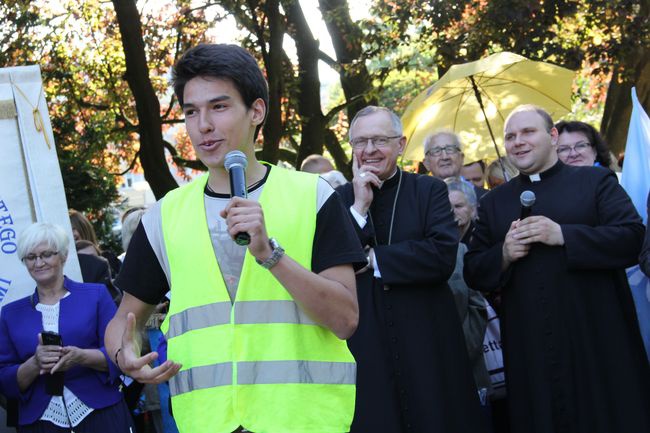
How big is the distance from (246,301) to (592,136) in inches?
179

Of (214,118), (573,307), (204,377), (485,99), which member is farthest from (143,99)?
(204,377)

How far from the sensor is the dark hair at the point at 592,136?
6852mm

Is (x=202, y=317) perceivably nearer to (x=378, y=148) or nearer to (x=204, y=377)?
(x=204, y=377)

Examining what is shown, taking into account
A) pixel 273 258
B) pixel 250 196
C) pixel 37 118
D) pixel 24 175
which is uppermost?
pixel 37 118

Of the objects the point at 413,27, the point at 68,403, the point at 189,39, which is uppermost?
the point at 189,39

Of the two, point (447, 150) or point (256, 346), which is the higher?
point (447, 150)

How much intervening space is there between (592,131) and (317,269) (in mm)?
4388

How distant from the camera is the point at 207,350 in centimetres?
306

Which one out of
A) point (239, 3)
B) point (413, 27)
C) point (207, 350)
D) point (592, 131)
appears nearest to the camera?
point (207, 350)

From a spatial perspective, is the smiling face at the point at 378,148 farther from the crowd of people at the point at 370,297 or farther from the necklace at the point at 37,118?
the necklace at the point at 37,118

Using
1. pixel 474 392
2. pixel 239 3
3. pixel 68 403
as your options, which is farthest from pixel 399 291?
pixel 239 3

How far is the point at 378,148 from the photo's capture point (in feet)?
18.6

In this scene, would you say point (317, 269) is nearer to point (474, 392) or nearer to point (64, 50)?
point (474, 392)

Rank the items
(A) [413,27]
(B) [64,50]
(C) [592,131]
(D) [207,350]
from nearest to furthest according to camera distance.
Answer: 1. (D) [207,350]
2. (C) [592,131]
3. (A) [413,27]
4. (B) [64,50]
